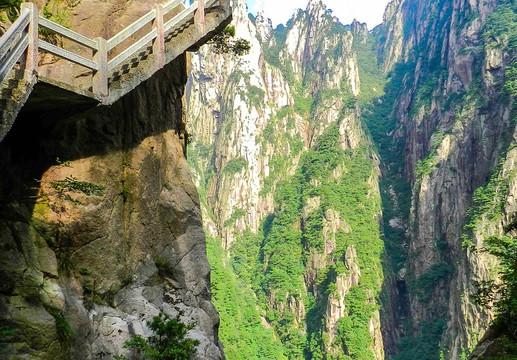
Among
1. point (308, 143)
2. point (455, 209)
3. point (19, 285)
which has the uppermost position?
point (308, 143)

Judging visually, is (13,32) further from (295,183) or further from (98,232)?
(295,183)

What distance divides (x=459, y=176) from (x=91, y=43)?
7416 cm

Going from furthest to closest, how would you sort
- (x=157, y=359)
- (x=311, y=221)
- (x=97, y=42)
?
1. (x=311, y=221)
2. (x=157, y=359)
3. (x=97, y=42)

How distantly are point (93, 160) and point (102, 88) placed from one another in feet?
7.22

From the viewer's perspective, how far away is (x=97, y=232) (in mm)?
8953

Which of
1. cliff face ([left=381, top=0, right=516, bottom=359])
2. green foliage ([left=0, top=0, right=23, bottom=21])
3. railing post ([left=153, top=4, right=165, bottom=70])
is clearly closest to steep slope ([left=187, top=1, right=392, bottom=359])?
cliff face ([left=381, top=0, right=516, bottom=359])

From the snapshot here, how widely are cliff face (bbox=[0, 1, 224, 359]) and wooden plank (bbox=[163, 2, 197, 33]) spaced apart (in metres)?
1.47

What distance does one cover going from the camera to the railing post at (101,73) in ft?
24.0

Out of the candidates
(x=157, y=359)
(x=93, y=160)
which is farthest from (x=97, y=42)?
(x=157, y=359)

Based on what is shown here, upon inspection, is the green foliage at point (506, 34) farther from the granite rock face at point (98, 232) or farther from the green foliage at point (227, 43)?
the granite rock face at point (98, 232)

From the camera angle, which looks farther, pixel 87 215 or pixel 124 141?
pixel 124 141

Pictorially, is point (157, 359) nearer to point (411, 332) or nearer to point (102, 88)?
point (102, 88)

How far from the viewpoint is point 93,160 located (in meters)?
9.17

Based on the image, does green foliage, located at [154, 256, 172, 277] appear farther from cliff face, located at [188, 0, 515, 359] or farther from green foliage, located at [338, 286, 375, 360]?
green foliage, located at [338, 286, 375, 360]
